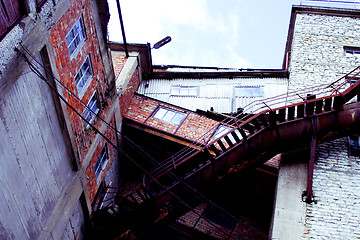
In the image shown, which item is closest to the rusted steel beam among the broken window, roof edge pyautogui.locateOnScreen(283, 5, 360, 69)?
the broken window

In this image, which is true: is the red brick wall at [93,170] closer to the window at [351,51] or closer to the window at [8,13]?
the window at [8,13]

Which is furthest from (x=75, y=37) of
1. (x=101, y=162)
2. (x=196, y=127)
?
(x=196, y=127)

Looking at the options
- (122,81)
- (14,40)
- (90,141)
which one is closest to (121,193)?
(90,141)

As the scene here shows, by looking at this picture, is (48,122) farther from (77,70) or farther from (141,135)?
(141,135)

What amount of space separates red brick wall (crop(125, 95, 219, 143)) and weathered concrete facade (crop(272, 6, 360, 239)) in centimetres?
364

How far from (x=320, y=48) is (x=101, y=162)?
10.6 metres

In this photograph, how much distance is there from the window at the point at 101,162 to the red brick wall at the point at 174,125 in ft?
7.08

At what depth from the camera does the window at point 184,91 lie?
56.5ft

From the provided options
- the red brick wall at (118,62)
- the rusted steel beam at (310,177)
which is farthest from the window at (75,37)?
the rusted steel beam at (310,177)

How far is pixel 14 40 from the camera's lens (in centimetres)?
797

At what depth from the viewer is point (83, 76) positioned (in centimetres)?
1186

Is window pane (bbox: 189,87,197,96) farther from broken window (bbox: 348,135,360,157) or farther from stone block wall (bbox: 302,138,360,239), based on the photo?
broken window (bbox: 348,135,360,157)

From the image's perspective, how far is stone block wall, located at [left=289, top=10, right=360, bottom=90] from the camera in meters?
15.7

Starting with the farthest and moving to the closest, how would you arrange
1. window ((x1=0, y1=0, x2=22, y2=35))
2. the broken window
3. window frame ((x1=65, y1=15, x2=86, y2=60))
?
the broken window, window frame ((x1=65, y1=15, x2=86, y2=60)), window ((x1=0, y1=0, x2=22, y2=35))
